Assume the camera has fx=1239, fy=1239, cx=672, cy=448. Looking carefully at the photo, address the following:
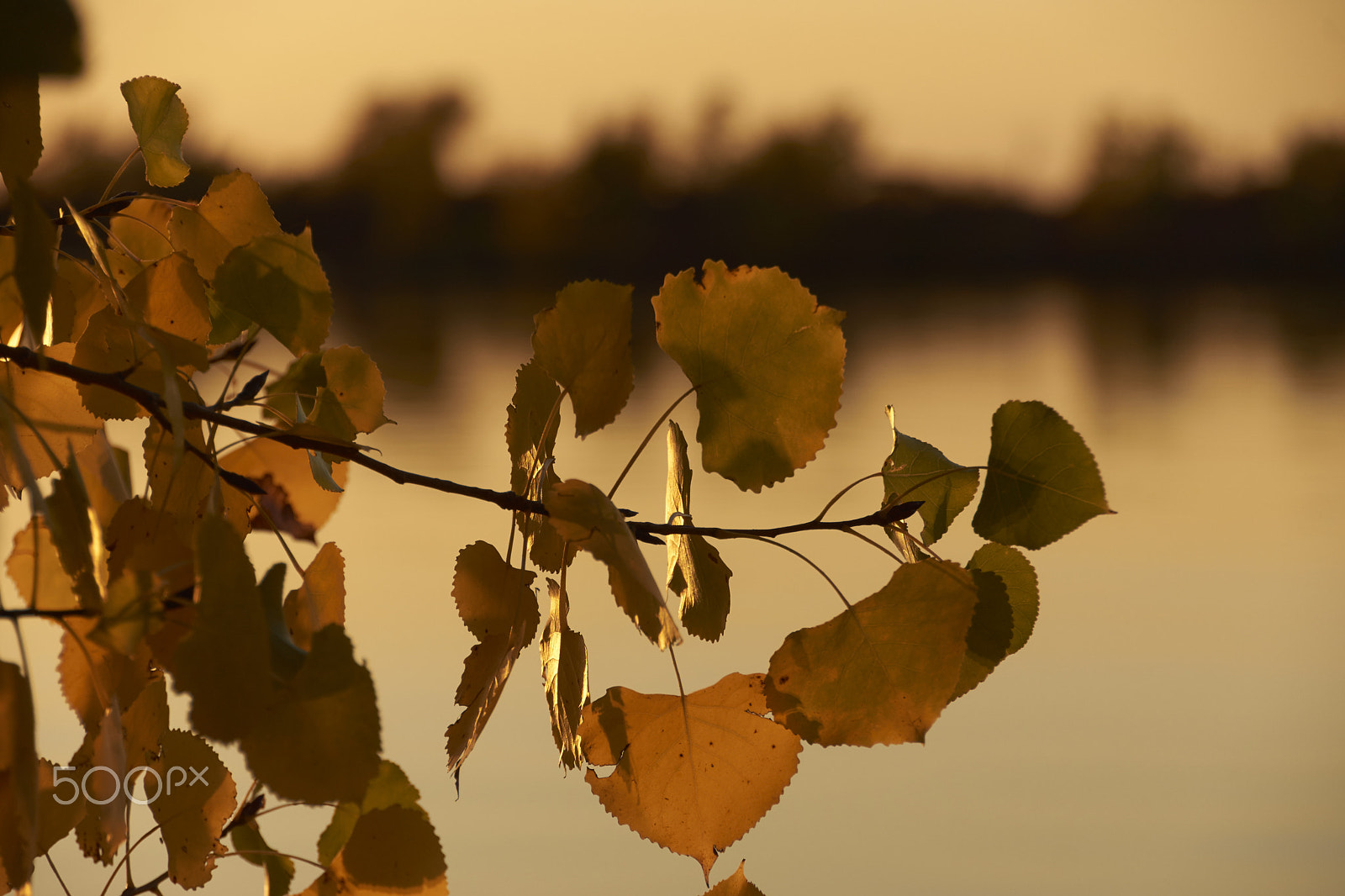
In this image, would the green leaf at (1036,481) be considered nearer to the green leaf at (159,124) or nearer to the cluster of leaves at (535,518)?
the cluster of leaves at (535,518)

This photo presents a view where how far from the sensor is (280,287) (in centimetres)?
12

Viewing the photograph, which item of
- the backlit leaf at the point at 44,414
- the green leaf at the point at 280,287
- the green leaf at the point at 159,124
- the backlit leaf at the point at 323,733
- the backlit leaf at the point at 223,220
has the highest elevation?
the green leaf at the point at 159,124

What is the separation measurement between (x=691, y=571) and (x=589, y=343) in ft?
0.09

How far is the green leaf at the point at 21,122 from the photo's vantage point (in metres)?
0.13

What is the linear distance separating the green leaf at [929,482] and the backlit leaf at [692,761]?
0.03 m

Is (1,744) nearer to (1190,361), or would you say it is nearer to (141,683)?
(141,683)

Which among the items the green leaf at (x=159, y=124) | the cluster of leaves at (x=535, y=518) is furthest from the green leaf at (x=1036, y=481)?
the green leaf at (x=159, y=124)

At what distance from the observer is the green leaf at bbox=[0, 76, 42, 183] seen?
5.0 inches

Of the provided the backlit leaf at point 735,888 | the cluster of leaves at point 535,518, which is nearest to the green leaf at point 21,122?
the cluster of leaves at point 535,518

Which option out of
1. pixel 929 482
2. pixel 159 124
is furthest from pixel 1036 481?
pixel 159 124

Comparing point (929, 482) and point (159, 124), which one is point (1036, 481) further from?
point (159, 124)

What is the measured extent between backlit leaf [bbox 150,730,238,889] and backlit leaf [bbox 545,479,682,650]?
7 centimetres

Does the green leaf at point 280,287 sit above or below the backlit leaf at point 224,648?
above

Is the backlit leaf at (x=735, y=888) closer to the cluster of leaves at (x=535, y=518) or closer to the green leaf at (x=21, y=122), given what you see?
the cluster of leaves at (x=535, y=518)
